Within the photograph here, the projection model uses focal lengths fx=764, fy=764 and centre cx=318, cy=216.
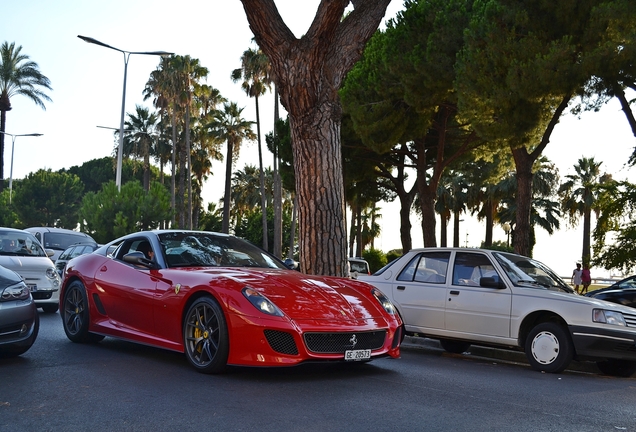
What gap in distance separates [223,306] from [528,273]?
14.9 ft

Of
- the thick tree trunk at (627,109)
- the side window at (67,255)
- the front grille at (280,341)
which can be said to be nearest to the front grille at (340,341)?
the front grille at (280,341)

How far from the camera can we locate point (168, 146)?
64750mm

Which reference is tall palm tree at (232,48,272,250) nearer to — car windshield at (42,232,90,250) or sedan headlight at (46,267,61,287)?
car windshield at (42,232,90,250)

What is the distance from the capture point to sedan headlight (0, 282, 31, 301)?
7.35 metres

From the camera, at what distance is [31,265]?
12930 mm

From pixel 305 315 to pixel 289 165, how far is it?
26877mm

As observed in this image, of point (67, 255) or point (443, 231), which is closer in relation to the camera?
point (67, 255)

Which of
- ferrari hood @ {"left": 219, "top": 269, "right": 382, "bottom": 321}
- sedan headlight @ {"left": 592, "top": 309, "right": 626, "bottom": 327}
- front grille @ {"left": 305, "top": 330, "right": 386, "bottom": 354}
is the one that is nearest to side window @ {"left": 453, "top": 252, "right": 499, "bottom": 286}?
sedan headlight @ {"left": 592, "top": 309, "right": 626, "bottom": 327}

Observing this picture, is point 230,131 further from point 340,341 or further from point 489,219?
point 340,341

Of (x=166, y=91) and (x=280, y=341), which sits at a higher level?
(x=166, y=91)

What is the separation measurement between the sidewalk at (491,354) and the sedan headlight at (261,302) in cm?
447

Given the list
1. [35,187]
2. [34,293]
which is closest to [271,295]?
[34,293]

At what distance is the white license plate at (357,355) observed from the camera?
6.64 m

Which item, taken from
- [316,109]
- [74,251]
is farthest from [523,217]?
[74,251]
